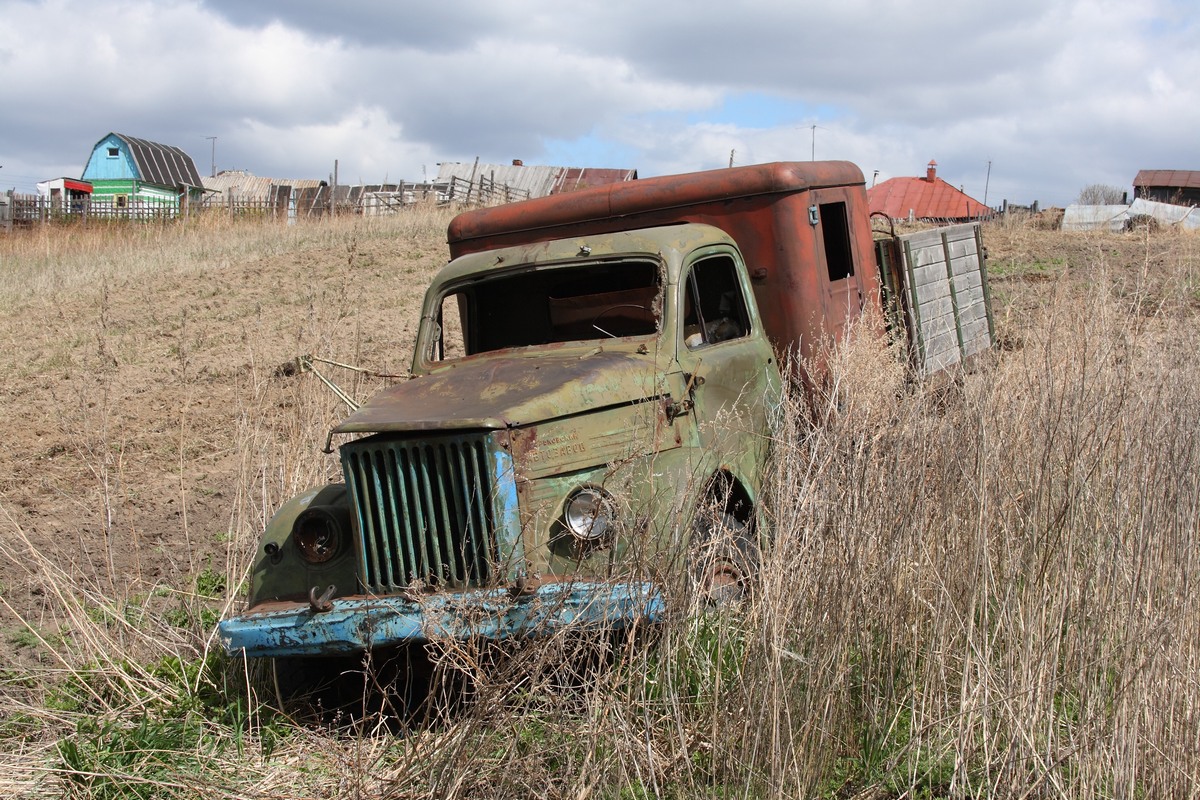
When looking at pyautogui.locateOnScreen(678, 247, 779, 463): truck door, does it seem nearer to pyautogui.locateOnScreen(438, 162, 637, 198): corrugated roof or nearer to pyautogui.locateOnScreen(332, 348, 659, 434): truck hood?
pyautogui.locateOnScreen(332, 348, 659, 434): truck hood

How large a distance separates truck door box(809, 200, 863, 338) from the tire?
288 cm

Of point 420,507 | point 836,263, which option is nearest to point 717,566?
point 420,507

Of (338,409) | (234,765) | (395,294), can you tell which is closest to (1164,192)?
(395,294)

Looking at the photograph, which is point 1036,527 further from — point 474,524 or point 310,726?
point 310,726

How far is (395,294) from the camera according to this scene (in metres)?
16.3

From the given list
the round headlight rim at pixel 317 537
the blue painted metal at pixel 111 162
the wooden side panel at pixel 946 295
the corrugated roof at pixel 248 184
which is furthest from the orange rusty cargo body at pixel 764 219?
the blue painted metal at pixel 111 162

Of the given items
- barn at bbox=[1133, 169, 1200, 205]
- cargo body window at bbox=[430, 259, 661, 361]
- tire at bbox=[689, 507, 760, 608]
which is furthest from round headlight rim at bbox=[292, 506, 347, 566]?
barn at bbox=[1133, 169, 1200, 205]

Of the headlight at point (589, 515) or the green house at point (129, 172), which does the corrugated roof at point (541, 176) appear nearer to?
the green house at point (129, 172)

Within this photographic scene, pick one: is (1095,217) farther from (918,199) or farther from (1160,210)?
(918,199)

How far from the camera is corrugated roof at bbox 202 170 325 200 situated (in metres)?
41.8

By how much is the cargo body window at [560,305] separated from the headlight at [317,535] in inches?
53.8

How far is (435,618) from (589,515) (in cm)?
88

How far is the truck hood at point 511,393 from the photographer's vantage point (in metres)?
4.21

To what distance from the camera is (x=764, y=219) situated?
646cm
